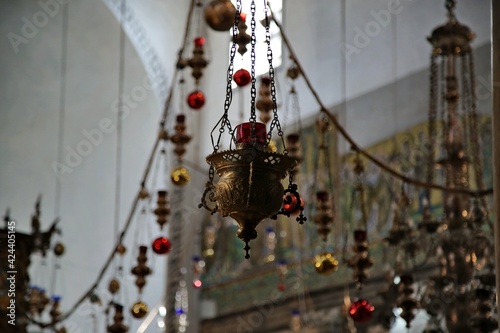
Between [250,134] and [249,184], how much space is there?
0.77ft

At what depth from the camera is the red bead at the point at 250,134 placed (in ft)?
15.5

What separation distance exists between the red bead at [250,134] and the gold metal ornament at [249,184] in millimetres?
65

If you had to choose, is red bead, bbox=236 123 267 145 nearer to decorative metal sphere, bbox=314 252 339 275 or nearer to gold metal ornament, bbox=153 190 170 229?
decorative metal sphere, bbox=314 252 339 275

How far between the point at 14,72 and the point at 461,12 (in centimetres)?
820

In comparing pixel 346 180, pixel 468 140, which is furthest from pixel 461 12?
pixel 346 180

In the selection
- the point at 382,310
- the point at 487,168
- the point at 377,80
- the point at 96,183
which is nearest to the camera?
the point at 382,310

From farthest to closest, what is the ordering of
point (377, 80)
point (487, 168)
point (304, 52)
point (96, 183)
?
point (96, 183) → point (304, 52) → point (377, 80) → point (487, 168)

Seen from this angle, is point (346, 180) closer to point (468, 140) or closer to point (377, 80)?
point (377, 80)

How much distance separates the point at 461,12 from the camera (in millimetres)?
11383

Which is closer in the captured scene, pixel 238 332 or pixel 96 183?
pixel 238 332

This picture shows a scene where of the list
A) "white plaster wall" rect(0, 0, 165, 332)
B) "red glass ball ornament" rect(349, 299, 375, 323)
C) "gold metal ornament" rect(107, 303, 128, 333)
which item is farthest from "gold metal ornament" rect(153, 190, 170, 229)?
"white plaster wall" rect(0, 0, 165, 332)

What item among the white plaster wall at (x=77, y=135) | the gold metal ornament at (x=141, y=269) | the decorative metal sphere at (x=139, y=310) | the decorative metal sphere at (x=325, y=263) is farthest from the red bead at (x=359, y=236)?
the white plaster wall at (x=77, y=135)

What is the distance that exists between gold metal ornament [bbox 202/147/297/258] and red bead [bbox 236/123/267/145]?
0.21ft

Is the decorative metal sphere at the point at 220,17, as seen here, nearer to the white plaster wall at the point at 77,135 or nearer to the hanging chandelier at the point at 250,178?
the hanging chandelier at the point at 250,178
